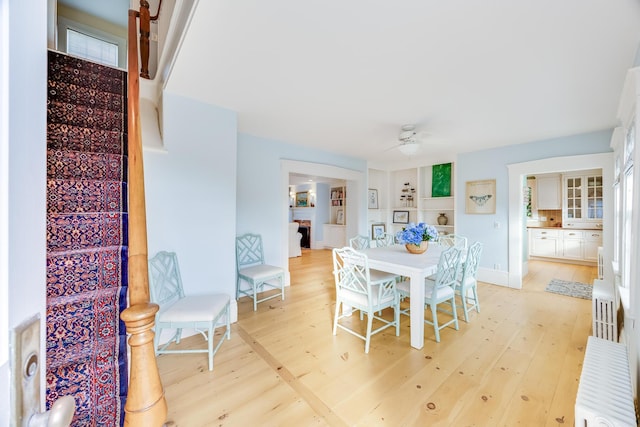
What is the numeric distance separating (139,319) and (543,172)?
514cm

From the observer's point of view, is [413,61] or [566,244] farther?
[566,244]

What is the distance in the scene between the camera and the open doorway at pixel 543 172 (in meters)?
3.32

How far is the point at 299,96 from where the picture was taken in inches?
98.0

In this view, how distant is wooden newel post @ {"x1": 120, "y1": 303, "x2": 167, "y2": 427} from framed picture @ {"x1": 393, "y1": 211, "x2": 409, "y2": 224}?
5.84 m

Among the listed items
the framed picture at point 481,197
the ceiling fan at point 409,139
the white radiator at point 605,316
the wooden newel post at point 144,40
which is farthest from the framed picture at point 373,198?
the wooden newel post at point 144,40

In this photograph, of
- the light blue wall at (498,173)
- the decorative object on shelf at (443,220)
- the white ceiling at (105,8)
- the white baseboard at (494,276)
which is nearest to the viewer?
the white ceiling at (105,8)

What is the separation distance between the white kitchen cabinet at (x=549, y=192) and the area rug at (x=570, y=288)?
2792 millimetres

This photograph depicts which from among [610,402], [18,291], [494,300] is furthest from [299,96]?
[494,300]

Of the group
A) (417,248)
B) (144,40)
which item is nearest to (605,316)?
(417,248)

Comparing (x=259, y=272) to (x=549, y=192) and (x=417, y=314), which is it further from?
(x=549, y=192)

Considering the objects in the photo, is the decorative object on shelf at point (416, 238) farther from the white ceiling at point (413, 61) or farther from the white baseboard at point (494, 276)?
the white baseboard at point (494, 276)

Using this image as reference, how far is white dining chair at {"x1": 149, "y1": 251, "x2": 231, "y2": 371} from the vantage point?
2.01 metres

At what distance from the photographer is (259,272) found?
3248mm

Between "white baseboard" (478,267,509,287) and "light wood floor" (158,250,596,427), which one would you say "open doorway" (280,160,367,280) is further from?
"white baseboard" (478,267,509,287)
